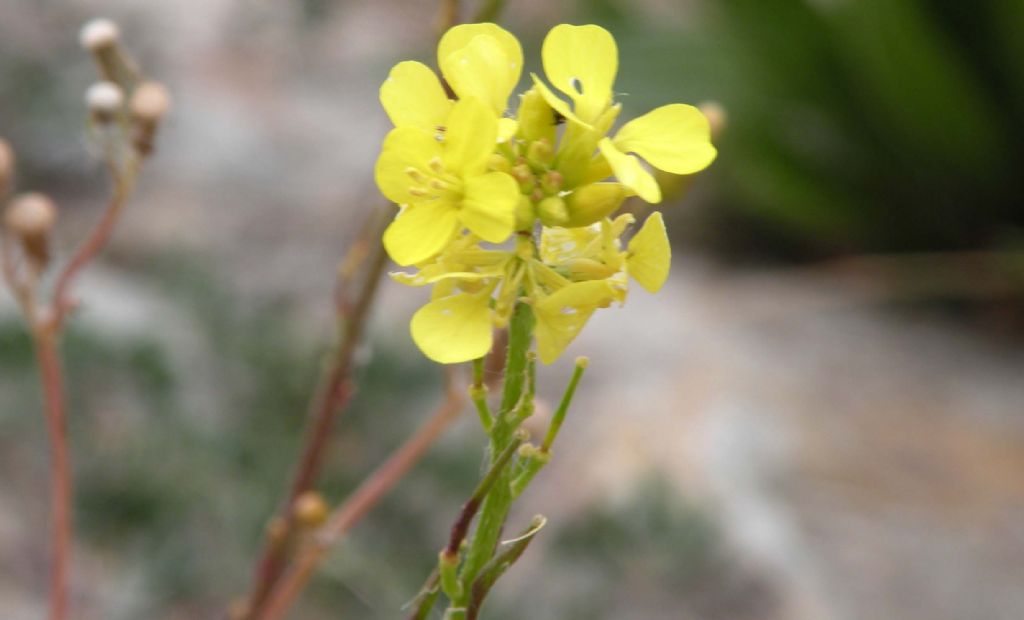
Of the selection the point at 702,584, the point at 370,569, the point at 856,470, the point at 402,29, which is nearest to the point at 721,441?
the point at 856,470

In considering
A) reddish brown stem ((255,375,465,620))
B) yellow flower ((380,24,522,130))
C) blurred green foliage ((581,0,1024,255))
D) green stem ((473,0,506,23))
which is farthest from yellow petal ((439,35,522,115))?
blurred green foliage ((581,0,1024,255))

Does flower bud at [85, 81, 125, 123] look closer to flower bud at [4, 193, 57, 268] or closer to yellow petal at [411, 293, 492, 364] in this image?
flower bud at [4, 193, 57, 268]

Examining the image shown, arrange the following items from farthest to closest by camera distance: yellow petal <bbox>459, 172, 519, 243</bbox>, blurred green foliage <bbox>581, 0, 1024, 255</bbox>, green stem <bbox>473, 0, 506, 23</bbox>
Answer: blurred green foliage <bbox>581, 0, 1024, 255</bbox>
green stem <bbox>473, 0, 506, 23</bbox>
yellow petal <bbox>459, 172, 519, 243</bbox>

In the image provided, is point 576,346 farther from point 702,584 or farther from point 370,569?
point 370,569

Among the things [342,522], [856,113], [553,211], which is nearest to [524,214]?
[553,211]

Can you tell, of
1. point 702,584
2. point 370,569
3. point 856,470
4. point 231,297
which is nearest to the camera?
point 370,569

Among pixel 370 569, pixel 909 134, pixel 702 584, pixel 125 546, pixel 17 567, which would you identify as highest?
pixel 909 134
